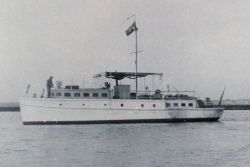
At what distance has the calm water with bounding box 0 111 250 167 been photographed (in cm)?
2128

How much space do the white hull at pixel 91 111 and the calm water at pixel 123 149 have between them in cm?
603

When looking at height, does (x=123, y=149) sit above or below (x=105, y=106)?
below

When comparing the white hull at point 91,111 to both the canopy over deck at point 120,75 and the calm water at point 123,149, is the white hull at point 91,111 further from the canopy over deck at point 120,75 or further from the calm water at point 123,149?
the calm water at point 123,149

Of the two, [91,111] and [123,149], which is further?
[91,111]

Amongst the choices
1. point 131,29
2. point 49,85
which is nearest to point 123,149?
point 49,85

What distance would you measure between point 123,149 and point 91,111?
18700 millimetres

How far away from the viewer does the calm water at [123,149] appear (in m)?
21.3

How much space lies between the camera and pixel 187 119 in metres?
48.6


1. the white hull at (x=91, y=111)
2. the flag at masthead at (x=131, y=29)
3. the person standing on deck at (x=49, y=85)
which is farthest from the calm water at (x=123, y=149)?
the flag at masthead at (x=131, y=29)

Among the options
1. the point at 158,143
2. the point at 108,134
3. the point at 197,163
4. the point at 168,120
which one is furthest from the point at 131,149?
the point at 168,120

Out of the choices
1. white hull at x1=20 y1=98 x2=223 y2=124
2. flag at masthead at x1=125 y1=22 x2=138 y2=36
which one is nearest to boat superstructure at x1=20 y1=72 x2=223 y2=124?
white hull at x1=20 y1=98 x2=223 y2=124

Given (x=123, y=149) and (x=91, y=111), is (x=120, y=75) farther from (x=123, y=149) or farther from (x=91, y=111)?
(x=123, y=149)

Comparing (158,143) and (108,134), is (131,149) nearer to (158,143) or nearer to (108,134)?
(158,143)

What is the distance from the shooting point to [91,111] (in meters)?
44.3
